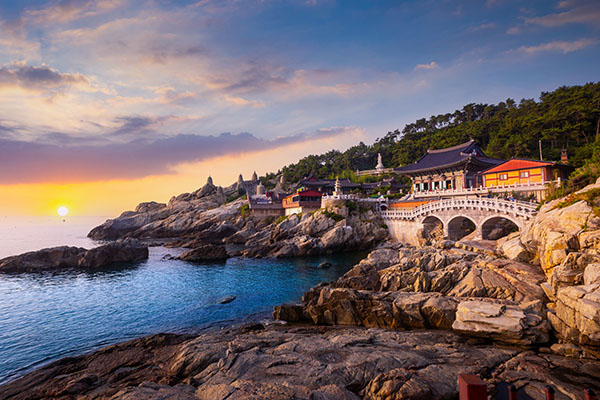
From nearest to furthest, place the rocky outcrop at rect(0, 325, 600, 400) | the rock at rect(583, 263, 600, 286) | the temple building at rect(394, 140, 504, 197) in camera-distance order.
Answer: the rocky outcrop at rect(0, 325, 600, 400), the rock at rect(583, 263, 600, 286), the temple building at rect(394, 140, 504, 197)

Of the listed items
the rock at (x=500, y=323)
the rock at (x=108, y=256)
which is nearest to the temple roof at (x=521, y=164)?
the rock at (x=500, y=323)

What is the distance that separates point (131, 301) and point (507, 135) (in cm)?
8347

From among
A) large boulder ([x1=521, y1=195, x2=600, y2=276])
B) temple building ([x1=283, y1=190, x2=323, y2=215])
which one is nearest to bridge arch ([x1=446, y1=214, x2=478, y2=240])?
large boulder ([x1=521, y1=195, x2=600, y2=276])

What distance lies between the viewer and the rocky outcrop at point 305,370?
10.6 meters

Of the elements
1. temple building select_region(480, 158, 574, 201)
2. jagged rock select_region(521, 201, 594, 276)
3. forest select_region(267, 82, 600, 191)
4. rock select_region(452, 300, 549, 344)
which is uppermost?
forest select_region(267, 82, 600, 191)

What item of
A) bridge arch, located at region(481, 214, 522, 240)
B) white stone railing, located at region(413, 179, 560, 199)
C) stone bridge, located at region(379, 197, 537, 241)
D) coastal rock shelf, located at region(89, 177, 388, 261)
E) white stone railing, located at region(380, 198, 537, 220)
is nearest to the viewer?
white stone railing, located at region(380, 198, 537, 220)

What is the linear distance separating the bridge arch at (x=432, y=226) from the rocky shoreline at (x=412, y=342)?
18392 millimetres

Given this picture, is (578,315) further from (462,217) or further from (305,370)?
(462,217)

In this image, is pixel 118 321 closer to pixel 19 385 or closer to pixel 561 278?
pixel 19 385

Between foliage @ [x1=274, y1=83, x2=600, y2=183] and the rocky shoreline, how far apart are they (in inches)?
609

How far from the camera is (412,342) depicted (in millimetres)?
14977

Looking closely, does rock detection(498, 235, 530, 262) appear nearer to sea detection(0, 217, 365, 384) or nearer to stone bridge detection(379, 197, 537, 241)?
stone bridge detection(379, 197, 537, 241)

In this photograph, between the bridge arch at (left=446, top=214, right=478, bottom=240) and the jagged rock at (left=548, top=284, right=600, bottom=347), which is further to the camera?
the bridge arch at (left=446, top=214, right=478, bottom=240)

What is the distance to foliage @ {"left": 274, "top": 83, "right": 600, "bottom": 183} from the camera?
54.8m
